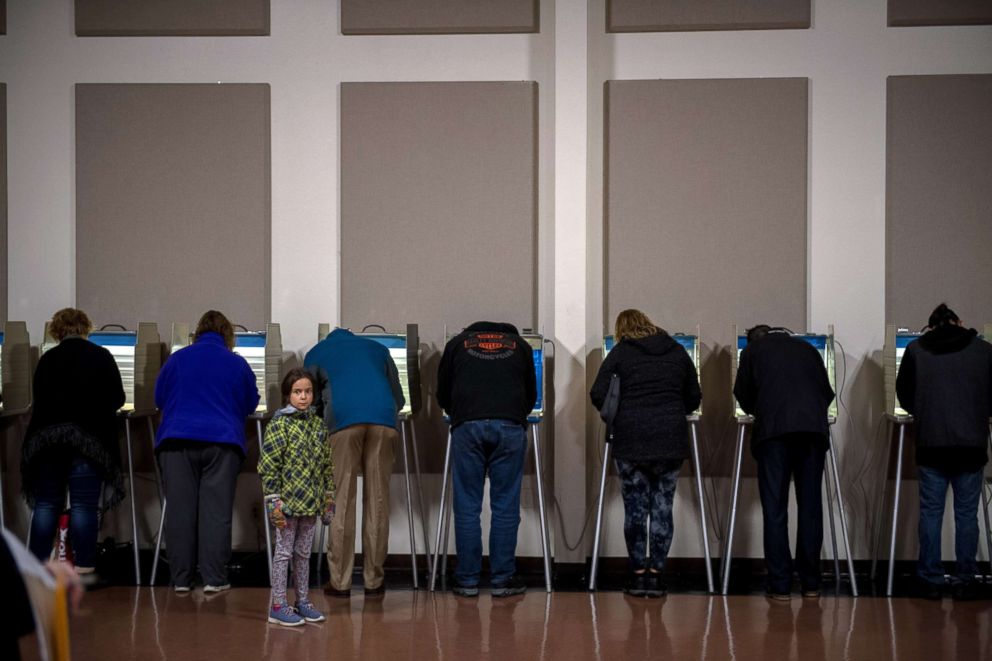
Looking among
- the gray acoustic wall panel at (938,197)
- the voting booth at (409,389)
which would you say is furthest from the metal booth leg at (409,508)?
the gray acoustic wall panel at (938,197)

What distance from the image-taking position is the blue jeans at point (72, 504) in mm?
4914

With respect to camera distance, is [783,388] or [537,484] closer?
[783,388]

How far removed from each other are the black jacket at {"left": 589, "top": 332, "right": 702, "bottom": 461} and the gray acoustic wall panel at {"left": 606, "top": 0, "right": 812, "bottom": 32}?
70.4 inches

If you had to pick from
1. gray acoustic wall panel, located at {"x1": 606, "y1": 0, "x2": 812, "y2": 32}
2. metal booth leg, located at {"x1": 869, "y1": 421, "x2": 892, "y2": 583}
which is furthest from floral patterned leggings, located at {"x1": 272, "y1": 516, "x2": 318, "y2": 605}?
gray acoustic wall panel, located at {"x1": 606, "y1": 0, "x2": 812, "y2": 32}

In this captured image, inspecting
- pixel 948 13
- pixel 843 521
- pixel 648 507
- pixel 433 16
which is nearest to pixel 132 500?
pixel 648 507

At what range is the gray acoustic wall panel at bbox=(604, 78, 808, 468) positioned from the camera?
5.71 meters

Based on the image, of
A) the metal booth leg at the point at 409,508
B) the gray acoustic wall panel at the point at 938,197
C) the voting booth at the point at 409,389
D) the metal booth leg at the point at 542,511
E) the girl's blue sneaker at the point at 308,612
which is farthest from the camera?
the gray acoustic wall panel at the point at 938,197

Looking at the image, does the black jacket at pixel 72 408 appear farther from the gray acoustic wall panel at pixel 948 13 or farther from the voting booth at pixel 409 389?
the gray acoustic wall panel at pixel 948 13

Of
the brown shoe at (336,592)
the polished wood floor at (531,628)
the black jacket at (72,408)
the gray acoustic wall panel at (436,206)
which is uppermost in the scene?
the gray acoustic wall panel at (436,206)

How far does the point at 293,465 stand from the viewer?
425 cm

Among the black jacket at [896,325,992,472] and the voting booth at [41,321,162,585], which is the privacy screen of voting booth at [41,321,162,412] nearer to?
the voting booth at [41,321,162,585]

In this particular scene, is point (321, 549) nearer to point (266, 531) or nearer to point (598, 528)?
point (266, 531)

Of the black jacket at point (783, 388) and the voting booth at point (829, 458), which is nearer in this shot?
the black jacket at point (783, 388)

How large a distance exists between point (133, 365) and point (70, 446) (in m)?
0.70
